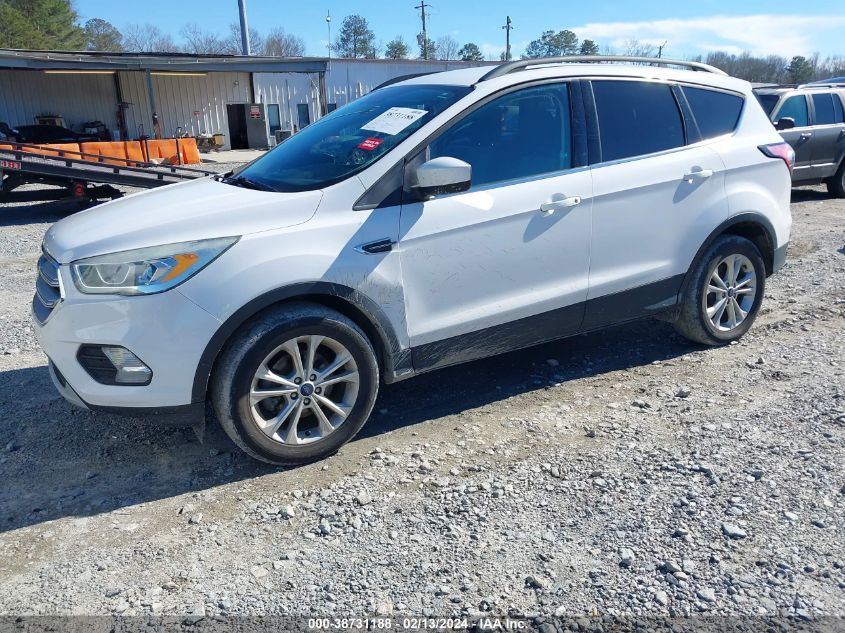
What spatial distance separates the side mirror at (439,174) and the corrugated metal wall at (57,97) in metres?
28.1

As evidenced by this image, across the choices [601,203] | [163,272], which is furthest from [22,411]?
[601,203]

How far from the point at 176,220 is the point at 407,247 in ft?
3.80

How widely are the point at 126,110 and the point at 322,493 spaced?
29.8m

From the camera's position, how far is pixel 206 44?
68.2 m

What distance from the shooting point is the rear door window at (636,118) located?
433 centimetres

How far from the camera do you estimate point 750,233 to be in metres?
5.09

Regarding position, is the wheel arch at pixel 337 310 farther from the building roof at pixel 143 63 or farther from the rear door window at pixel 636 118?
the building roof at pixel 143 63

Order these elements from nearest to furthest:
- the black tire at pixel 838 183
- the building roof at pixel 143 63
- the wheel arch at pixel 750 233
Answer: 1. the wheel arch at pixel 750 233
2. the black tire at pixel 838 183
3. the building roof at pixel 143 63

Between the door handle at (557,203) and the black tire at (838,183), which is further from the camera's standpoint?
the black tire at (838,183)

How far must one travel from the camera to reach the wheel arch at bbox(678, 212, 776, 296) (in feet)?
15.5

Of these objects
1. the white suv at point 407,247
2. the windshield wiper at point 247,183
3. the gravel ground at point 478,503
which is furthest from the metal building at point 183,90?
the gravel ground at point 478,503

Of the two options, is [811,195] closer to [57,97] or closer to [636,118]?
[636,118]

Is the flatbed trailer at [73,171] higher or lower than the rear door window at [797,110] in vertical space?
lower

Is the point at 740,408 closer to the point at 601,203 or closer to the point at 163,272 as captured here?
the point at 601,203
